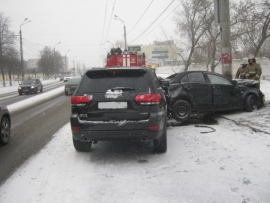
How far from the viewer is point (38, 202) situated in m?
3.41

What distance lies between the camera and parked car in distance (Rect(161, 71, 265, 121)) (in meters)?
8.19

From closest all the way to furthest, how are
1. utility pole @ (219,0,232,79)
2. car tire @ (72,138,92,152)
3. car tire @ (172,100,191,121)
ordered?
car tire @ (72,138,92,152) → car tire @ (172,100,191,121) → utility pole @ (219,0,232,79)

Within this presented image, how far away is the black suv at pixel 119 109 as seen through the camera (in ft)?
15.4

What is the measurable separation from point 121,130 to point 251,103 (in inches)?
230

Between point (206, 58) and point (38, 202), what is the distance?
25.6m

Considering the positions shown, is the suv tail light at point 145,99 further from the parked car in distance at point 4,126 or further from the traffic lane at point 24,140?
the parked car in distance at point 4,126

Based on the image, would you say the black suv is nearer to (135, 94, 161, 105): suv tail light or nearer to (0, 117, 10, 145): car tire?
(135, 94, 161, 105): suv tail light

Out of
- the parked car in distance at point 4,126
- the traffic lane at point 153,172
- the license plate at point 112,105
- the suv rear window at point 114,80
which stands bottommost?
the traffic lane at point 153,172

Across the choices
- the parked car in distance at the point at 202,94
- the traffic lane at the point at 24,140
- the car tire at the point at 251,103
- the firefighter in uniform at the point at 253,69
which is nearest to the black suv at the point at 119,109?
the traffic lane at the point at 24,140

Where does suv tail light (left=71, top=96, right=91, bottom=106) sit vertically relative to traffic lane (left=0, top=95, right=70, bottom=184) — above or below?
above

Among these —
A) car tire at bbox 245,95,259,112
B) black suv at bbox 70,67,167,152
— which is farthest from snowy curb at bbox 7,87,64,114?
car tire at bbox 245,95,259,112

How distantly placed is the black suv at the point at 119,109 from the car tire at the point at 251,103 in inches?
199

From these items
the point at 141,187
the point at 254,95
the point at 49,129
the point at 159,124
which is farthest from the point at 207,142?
the point at 49,129

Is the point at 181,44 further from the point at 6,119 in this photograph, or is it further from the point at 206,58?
the point at 6,119
